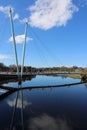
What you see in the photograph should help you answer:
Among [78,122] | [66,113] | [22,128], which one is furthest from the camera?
[66,113]

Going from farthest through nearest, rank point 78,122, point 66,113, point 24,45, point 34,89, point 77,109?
1. point 24,45
2. point 34,89
3. point 77,109
4. point 66,113
5. point 78,122

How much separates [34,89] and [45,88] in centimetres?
393

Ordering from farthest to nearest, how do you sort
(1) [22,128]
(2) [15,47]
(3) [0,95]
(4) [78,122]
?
(2) [15,47], (3) [0,95], (4) [78,122], (1) [22,128]

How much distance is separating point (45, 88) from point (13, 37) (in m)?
16.9

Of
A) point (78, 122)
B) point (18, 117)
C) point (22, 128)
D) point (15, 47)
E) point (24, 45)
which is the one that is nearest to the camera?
point (22, 128)

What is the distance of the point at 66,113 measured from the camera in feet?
100

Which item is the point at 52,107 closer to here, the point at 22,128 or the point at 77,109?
the point at 77,109

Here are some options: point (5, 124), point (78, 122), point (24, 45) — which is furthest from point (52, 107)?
point (24, 45)

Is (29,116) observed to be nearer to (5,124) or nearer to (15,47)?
(5,124)

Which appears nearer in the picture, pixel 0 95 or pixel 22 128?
pixel 22 128

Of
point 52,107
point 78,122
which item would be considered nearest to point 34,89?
point 52,107

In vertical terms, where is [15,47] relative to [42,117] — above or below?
above

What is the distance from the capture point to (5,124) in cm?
2411

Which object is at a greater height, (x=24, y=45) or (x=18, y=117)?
(x=24, y=45)
